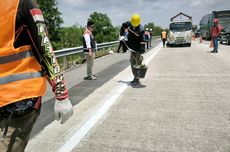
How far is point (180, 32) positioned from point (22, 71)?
29749mm

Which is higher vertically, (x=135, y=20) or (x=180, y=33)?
(x=135, y=20)

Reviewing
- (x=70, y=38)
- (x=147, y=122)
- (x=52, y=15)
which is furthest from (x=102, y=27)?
(x=147, y=122)

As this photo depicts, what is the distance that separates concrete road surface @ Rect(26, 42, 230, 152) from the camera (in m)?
4.80

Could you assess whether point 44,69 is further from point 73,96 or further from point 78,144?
point 73,96

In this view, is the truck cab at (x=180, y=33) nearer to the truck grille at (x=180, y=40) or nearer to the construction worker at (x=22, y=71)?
the truck grille at (x=180, y=40)

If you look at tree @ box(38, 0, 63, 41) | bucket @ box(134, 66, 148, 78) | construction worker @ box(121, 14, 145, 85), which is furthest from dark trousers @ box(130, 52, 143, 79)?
tree @ box(38, 0, 63, 41)

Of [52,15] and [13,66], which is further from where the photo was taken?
[52,15]

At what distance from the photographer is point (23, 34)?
259 cm

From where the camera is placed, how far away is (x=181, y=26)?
105ft

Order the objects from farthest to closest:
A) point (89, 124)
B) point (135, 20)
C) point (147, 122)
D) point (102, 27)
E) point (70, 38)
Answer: point (102, 27) → point (70, 38) → point (135, 20) → point (147, 122) → point (89, 124)

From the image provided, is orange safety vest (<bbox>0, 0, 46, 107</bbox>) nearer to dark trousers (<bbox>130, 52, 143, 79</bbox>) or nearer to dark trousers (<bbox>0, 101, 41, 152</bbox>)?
dark trousers (<bbox>0, 101, 41, 152</bbox>)

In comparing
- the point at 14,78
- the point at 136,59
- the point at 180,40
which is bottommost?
the point at 180,40

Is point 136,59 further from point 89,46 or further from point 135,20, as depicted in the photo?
point 89,46

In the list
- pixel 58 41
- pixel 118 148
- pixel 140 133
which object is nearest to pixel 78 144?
pixel 118 148
